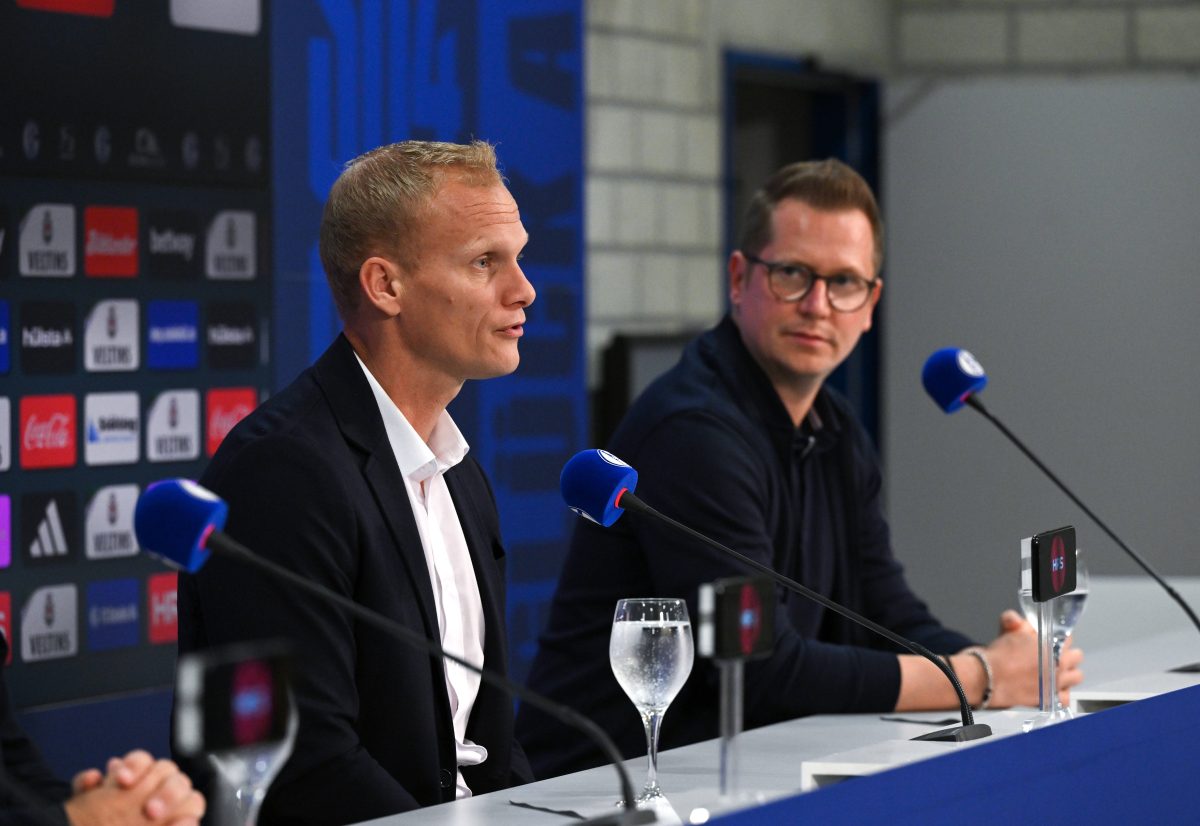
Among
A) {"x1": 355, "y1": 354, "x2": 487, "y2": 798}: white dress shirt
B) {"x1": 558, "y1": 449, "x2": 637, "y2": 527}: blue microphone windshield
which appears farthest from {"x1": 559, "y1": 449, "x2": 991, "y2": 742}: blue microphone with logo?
{"x1": 355, "y1": 354, "x2": 487, "y2": 798}: white dress shirt

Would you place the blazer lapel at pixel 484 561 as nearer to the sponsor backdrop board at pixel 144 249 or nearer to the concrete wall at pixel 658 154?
the sponsor backdrop board at pixel 144 249

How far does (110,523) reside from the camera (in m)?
2.62

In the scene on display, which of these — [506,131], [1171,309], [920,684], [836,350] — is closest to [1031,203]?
[1171,309]

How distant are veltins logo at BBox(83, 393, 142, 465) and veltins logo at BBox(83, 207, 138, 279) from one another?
181mm

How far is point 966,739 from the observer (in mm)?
1828

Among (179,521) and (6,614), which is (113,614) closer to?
(6,614)

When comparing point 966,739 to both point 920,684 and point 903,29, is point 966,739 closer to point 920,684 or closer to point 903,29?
point 920,684

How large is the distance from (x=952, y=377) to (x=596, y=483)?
2.36 ft

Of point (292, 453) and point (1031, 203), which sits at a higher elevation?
point (1031, 203)

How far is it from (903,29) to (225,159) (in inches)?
117

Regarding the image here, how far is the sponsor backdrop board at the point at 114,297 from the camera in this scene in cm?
251

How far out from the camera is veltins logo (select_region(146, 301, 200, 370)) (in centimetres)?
268

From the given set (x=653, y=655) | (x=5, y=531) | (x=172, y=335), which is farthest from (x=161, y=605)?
(x=653, y=655)

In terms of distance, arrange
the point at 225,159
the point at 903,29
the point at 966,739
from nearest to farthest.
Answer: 1. the point at 966,739
2. the point at 225,159
3. the point at 903,29
